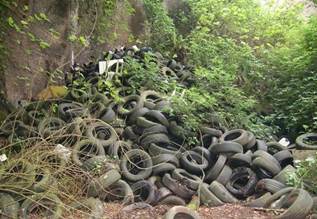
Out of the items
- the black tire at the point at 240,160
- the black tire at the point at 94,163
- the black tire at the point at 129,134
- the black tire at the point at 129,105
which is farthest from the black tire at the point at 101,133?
the black tire at the point at 240,160

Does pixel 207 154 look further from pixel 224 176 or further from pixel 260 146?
pixel 260 146

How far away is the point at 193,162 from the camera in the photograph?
18.2 feet

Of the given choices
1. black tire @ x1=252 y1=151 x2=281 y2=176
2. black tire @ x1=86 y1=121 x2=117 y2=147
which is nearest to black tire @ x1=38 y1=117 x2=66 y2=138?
black tire @ x1=86 y1=121 x2=117 y2=147

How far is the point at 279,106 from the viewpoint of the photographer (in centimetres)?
780

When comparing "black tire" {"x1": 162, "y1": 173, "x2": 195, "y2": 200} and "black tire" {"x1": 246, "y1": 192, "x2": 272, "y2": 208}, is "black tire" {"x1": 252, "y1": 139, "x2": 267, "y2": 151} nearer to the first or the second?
"black tire" {"x1": 246, "y1": 192, "x2": 272, "y2": 208}

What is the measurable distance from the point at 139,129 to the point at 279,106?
308cm

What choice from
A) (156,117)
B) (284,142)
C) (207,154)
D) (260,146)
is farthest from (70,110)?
(284,142)

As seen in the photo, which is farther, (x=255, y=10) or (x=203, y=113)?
(x=255, y=10)

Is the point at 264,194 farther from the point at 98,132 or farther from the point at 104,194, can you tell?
the point at 98,132

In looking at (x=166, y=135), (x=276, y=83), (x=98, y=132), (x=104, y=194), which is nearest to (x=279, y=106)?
(x=276, y=83)

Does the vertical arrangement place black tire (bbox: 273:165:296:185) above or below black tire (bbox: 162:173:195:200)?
above

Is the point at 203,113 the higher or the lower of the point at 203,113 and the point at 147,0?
the lower

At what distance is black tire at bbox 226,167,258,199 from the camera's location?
17.0 ft

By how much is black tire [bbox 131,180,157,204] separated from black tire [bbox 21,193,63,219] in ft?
3.55
